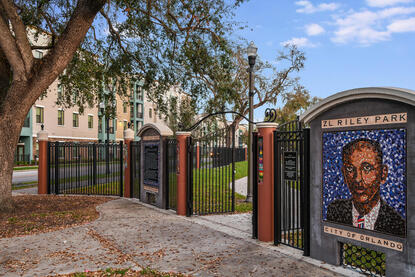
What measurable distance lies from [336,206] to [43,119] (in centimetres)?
3567

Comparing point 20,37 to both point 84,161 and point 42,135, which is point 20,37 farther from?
point 84,161

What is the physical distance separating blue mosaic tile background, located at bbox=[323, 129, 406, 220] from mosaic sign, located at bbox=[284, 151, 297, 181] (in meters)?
0.81

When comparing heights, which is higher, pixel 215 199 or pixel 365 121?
pixel 365 121

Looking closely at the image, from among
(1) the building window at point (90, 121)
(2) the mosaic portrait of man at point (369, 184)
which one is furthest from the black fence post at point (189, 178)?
(1) the building window at point (90, 121)

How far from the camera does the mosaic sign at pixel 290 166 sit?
6.05 m

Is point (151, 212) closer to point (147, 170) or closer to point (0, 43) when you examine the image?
point (147, 170)

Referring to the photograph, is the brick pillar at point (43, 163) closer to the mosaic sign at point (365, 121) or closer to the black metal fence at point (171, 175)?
the black metal fence at point (171, 175)

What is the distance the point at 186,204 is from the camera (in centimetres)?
944

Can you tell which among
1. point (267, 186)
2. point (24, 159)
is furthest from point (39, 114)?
point (267, 186)

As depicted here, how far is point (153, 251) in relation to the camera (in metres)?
6.09

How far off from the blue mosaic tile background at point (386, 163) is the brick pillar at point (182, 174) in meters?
4.92

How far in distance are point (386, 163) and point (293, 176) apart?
183 cm

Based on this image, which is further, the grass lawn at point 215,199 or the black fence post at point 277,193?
the grass lawn at point 215,199

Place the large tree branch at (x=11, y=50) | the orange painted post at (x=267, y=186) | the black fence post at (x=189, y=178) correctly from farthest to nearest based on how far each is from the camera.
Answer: the black fence post at (x=189, y=178)
the large tree branch at (x=11, y=50)
the orange painted post at (x=267, y=186)
